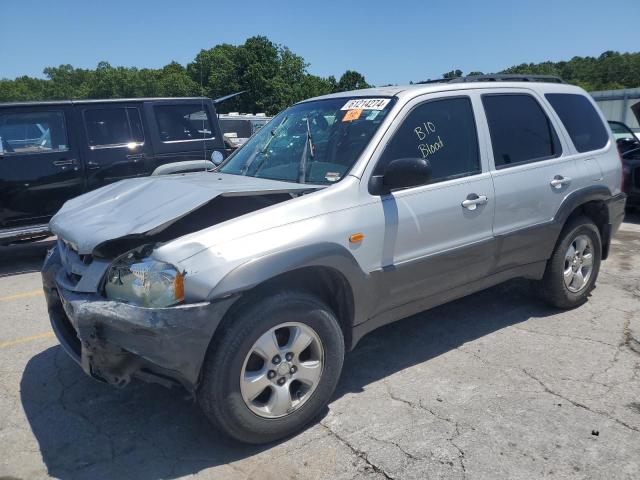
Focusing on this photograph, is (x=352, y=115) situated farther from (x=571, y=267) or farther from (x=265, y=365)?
(x=571, y=267)

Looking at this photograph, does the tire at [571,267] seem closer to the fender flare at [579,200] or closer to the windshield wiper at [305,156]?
the fender flare at [579,200]

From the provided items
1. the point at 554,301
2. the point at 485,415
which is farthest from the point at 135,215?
the point at 554,301

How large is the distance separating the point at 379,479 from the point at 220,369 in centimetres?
95

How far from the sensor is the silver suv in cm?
271

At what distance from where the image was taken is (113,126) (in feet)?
25.1

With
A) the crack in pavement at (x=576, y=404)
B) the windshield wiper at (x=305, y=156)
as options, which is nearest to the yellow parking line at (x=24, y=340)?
the windshield wiper at (x=305, y=156)

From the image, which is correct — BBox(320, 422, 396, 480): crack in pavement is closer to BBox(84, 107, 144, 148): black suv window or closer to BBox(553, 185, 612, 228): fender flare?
BBox(553, 185, 612, 228): fender flare

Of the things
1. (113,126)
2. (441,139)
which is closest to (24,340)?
(441,139)

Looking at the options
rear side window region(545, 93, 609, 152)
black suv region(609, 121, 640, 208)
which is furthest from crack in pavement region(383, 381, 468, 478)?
black suv region(609, 121, 640, 208)

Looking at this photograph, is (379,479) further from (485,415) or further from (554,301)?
(554,301)

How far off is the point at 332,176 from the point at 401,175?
0.45 m

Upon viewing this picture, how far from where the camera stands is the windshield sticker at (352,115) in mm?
3752

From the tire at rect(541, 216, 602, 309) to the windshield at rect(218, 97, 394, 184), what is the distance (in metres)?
2.07

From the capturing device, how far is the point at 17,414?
11.1 ft
